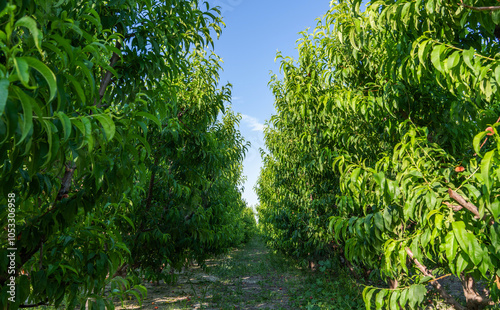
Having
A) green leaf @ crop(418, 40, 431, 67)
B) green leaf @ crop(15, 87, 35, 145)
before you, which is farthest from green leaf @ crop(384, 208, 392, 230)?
green leaf @ crop(15, 87, 35, 145)

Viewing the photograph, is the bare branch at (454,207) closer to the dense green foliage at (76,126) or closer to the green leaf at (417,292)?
the green leaf at (417,292)

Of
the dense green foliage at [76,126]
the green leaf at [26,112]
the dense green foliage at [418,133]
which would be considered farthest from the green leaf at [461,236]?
the green leaf at [26,112]

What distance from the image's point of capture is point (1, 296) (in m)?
1.57

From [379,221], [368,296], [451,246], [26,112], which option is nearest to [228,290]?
[368,296]

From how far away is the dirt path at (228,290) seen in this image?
6957 mm

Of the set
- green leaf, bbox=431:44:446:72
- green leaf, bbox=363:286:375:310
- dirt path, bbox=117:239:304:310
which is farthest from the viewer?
dirt path, bbox=117:239:304:310

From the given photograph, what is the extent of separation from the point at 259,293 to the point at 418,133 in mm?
7149

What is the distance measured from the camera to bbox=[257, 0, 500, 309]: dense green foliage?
1646mm

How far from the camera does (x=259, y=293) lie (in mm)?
8328

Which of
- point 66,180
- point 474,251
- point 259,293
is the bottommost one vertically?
point 259,293

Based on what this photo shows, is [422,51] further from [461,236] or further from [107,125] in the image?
[107,125]

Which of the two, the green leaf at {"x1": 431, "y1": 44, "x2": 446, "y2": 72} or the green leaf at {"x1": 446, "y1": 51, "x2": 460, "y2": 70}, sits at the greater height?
the green leaf at {"x1": 431, "y1": 44, "x2": 446, "y2": 72}

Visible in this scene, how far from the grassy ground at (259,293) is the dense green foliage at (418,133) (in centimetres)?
376

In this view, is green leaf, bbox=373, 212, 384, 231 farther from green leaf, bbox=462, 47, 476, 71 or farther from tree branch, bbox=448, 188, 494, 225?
green leaf, bbox=462, 47, 476, 71
